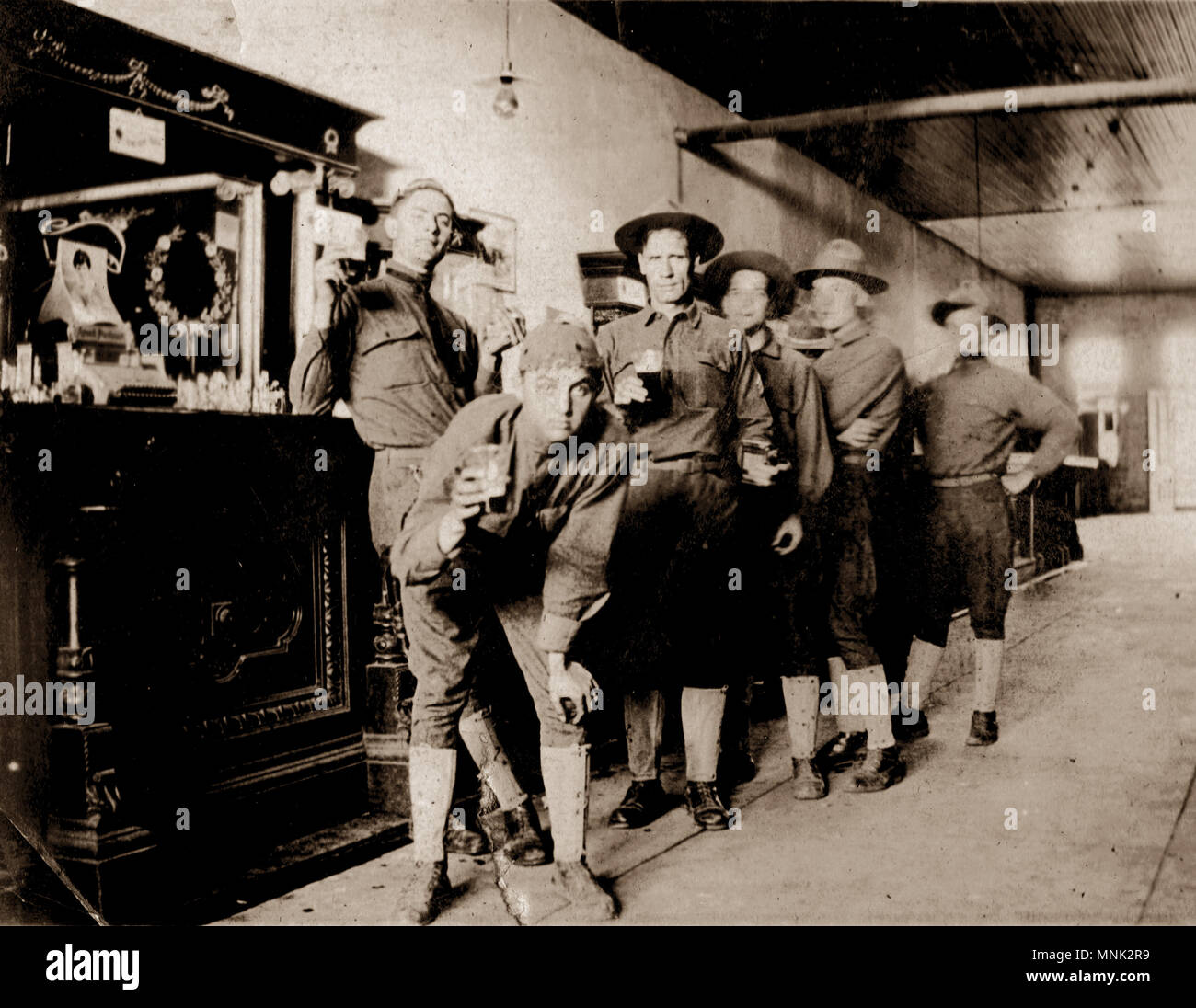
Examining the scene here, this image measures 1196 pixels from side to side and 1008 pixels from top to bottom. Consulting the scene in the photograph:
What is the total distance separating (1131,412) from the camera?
3213 mm

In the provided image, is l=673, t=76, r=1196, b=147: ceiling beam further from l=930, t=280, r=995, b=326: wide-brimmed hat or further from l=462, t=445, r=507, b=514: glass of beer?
l=462, t=445, r=507, b=514: glass of beer

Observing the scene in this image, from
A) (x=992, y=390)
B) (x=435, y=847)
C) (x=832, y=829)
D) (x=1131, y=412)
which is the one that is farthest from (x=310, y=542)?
(x=1131, y=412)

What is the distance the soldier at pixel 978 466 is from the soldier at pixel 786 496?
405 millimetres

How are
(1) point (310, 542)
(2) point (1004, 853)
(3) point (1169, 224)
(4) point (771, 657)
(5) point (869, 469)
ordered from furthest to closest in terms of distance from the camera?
(4) point (771, 657)
(5) point (869, 469)
(3) point (1169, 224)
(1) point (310, 542)
(2) point (1004, 853)

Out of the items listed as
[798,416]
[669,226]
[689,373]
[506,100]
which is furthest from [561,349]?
[798,416]

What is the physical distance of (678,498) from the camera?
2.94 meters

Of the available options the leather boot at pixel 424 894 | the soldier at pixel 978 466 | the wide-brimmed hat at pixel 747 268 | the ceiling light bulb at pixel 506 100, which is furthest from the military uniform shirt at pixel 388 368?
the soldier at pixel 978 466

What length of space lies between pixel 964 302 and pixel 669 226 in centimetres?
104

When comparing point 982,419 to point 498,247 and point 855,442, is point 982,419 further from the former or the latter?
point 498,247

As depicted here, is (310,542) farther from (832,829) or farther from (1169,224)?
(1169,224)

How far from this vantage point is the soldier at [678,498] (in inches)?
114

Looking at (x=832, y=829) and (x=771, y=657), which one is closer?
(x=832, y=829)

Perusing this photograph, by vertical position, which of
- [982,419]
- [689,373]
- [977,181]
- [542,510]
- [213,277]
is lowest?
[542,510]
